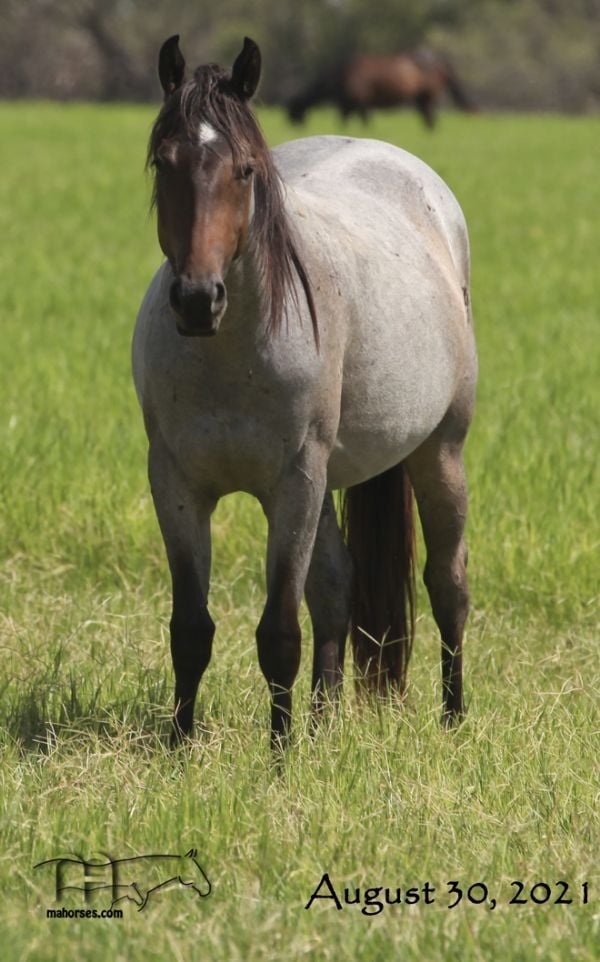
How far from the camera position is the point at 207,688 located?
4836mm

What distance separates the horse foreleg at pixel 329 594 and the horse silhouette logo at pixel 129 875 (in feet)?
4.84

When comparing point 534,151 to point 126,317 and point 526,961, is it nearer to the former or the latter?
point 126,317

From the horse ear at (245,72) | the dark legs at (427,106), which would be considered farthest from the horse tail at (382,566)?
the dark legs at (427,106)

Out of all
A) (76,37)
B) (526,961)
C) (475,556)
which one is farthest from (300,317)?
(76,37)

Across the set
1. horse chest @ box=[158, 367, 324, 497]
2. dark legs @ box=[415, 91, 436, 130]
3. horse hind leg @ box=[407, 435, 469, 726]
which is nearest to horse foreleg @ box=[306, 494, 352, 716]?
horse hind leg @ box=[407, 435, 469, 726]

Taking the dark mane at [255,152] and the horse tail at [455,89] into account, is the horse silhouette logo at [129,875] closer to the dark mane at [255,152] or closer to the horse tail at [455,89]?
the dark mane at [255,152]

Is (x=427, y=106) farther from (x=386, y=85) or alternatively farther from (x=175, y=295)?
(x=175, y=295)

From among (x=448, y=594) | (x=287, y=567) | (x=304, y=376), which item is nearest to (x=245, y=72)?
(x=304, y=376)

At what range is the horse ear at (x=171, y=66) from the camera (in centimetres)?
377

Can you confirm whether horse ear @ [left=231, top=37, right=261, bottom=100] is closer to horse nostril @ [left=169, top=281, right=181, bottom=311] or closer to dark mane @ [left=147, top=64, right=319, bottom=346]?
dark mane @ [left=147, top=64, right=319, bottom=346]

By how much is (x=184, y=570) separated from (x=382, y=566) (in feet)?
3.50

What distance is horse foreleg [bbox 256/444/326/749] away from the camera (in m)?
4.09

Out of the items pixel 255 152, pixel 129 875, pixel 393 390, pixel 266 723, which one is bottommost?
pixel 266 723

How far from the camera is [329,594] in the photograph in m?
4.92
